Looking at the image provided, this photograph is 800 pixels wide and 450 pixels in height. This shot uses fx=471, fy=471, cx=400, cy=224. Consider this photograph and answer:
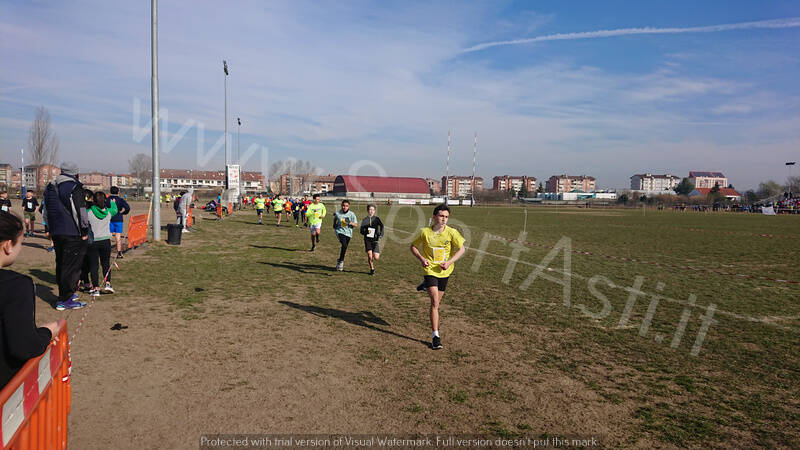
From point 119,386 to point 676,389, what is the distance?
6.04m

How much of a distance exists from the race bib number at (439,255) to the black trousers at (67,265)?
19.9 ft

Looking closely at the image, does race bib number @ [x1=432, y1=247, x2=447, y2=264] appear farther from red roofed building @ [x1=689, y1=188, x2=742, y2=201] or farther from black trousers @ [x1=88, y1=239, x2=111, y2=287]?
red roofed building @ [x1=689, y1=188, x2=742, y2=201]

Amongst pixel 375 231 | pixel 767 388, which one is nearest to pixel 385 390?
pixel 767 388

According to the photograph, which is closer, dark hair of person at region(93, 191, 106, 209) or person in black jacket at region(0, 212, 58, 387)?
person in black jacket at region(0, 212, 58, 387)

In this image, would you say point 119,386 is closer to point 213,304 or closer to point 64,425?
point 64,425

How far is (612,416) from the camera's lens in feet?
15.0

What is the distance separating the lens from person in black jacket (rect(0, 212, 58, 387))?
2.47m

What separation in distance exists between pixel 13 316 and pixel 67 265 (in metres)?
6.39

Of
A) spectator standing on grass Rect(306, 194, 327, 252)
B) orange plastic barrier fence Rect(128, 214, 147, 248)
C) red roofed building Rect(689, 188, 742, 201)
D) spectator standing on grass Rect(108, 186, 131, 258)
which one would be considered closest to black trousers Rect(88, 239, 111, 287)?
spectator standing on grass Rect(108, 186, 131, 258)

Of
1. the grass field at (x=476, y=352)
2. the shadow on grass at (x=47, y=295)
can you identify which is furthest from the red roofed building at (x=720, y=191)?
the shadow on grass at (x=47, y=295)

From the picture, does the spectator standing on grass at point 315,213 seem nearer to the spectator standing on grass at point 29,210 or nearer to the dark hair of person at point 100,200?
the dark hair of person at point 100,200

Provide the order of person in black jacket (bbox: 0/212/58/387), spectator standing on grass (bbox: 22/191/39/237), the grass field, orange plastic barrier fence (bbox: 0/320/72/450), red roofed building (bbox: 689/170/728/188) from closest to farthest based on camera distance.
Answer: orange plastic barrier fence (bbox: 0/320/72/450), person in black jacket (bbox: 0/212/58/387), the grass field, spectator standing on grass (bbox: 22/191/39/237), red roofed building (bbox: 689/170/728/188)

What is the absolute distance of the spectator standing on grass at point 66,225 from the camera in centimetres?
778

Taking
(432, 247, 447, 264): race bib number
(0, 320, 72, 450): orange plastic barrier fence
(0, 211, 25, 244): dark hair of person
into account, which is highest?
(0, 211, 25, 244): dark hair of person
